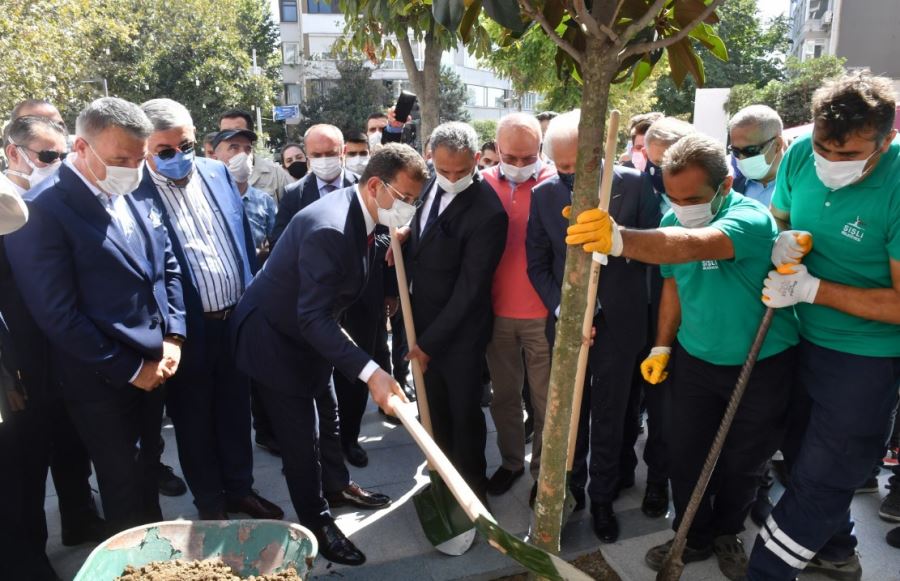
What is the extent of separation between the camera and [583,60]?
1.87 metres

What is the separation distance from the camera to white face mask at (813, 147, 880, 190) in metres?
2.34

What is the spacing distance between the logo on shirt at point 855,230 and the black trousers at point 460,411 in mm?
1786

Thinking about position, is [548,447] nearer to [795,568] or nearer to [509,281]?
[795,568]

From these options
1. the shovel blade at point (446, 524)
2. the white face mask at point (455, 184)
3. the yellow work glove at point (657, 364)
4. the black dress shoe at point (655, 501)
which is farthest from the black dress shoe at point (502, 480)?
the white face mask at point (455, 184)

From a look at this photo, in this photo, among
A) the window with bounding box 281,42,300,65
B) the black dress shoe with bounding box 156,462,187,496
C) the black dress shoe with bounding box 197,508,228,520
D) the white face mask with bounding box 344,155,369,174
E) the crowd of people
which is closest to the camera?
the crowd of people

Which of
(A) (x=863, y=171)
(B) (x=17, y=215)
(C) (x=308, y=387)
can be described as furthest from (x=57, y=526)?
(A) (x=863, y=171)

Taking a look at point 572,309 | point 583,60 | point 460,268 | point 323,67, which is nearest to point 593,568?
point 460,268

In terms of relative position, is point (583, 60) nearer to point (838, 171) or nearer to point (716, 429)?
point (838, 171)

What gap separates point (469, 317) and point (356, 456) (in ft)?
4.85

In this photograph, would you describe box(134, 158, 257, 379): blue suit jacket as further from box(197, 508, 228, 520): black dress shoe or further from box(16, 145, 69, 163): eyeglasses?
box(16, 145, 69, 163): eyeglasses

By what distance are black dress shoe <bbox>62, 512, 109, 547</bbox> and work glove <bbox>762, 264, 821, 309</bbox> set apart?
11.1ft

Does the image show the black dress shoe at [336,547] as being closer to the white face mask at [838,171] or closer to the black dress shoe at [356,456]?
the black dress shoe at [356,456]

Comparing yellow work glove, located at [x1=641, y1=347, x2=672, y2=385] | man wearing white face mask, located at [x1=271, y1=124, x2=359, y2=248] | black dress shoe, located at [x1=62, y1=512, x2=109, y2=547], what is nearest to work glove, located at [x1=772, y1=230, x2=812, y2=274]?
yellow work glove, located at [x1=641, y1=347, x2=672, y2=385]

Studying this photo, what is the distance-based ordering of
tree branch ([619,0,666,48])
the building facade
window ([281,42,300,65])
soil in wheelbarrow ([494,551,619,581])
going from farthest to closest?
window ([281,42,300,65])
the building facade
soil in wheelbarrow ([494,551,619,581])
tree branch ([619,0,666,48])
